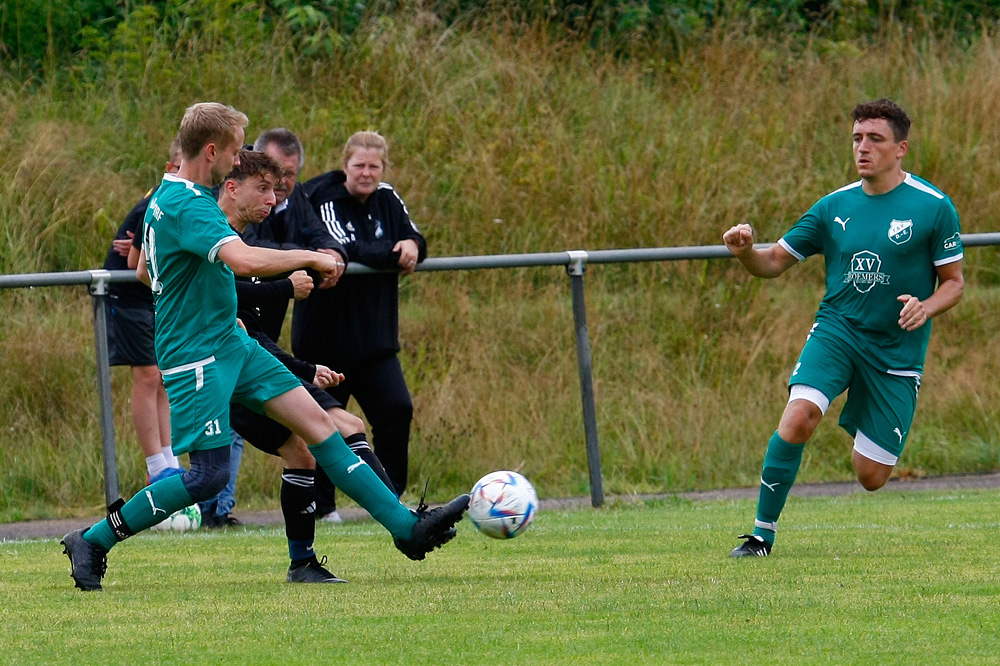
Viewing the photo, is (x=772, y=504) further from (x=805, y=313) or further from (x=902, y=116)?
(x=805, y=313)

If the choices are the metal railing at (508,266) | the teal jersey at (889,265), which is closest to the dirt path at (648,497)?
the metal railing at (508,266)

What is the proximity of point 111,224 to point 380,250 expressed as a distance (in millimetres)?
5056

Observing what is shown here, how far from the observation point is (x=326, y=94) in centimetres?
1535

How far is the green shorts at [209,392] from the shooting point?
6020 millimetres

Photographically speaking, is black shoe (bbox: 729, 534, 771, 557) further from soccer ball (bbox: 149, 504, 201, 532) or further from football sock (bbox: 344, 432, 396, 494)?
Result: soccer ball (bbox: 149, 504, 201, 532)

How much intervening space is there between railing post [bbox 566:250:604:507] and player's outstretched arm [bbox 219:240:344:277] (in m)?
4.14

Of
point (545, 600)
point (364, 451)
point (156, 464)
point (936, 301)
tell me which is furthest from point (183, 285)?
point (156, 464)

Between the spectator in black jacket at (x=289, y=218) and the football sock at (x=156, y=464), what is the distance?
1.38 meters

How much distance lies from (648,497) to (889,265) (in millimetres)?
3408

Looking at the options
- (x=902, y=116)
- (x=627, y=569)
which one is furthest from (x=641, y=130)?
(x=627, y=569)

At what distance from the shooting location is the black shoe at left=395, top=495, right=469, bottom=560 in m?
6.11

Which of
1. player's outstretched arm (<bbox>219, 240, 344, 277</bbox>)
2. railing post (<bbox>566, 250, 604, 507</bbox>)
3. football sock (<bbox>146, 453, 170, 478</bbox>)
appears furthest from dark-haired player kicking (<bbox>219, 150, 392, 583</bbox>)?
railing post (<bbox>566, 250, 604, 507</bbox>)

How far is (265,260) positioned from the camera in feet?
18.9

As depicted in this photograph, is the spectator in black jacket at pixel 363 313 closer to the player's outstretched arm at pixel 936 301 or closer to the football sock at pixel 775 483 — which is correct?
the football sock at pixel 775 483
